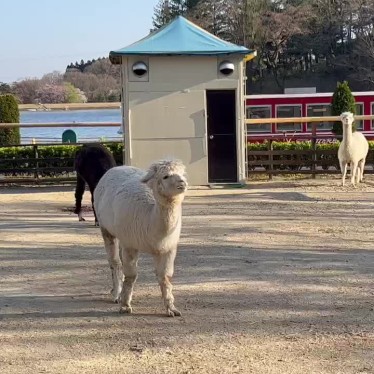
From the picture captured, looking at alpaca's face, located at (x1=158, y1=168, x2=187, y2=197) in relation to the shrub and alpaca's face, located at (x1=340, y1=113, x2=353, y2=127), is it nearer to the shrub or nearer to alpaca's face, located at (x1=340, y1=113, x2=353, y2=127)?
alpaca's face, located at (x1=340, y1=113, x2=353, y2=127)

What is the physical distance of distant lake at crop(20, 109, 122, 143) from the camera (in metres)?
20.8

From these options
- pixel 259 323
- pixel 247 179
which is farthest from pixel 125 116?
pixel 259 323

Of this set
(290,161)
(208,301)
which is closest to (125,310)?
(208,301)

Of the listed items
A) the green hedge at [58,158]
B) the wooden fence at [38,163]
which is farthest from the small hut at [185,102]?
the wooden fence at [38,163]

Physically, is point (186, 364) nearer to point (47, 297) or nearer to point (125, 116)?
point (47, 297)

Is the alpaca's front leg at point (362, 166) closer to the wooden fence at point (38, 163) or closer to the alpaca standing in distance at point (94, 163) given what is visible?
the wooden fence at point (38, 163)

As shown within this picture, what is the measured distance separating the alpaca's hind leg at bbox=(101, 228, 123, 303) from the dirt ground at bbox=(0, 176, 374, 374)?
16 centimetres

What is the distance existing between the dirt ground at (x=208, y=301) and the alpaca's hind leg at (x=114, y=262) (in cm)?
16

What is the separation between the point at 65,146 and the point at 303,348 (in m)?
12.6

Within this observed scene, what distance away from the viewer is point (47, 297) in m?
5.83

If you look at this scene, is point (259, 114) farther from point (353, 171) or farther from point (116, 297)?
point (116, 297)

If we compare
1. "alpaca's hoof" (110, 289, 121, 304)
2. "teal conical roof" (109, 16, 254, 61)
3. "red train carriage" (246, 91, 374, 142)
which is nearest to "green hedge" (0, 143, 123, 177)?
"teal conical roof" (109, 16, 254, 61)

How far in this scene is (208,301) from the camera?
5562 mm

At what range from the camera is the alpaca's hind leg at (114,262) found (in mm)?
5691
